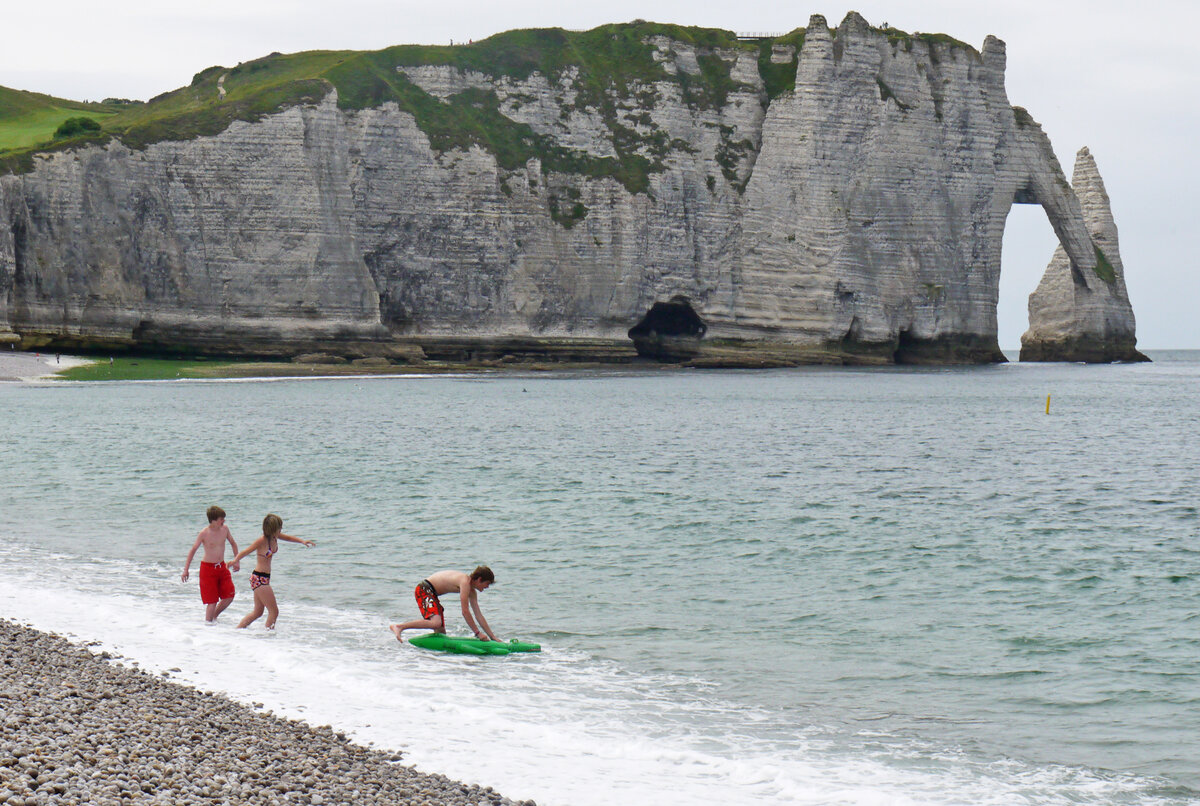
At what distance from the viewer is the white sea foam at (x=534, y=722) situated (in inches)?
351

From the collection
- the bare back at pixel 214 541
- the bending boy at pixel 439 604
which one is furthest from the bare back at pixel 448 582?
the bare back at pixel 214 541

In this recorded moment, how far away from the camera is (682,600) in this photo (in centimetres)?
1634

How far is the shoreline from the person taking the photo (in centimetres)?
736

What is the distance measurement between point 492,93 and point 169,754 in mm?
96234

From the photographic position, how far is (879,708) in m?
11.2

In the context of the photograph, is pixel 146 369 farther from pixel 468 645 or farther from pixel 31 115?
pixel 468 645

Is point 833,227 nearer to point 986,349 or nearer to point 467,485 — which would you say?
point 986,349

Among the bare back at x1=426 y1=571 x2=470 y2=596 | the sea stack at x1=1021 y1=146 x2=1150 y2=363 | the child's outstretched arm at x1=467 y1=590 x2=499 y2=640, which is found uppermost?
the sea stack at x1=1021 y1=146 x2=1150 y2=363

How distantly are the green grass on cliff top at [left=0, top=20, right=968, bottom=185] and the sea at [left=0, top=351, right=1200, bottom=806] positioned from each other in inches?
2234

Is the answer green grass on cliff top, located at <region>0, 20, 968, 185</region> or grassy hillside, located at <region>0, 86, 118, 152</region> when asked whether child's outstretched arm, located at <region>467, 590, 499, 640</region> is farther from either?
grassy hillside, located at <region>0, 86, 118, 152</region>

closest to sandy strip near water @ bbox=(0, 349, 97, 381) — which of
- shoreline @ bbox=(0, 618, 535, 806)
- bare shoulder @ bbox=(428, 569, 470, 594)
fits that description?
bare shoulder @ bbox=(428, 569, 470, 594)

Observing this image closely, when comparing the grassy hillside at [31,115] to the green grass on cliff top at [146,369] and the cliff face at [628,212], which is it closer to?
the cliff face at [628,212]

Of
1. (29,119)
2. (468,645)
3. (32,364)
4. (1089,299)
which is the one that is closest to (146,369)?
(32,364)

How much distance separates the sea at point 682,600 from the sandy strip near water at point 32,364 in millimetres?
27971
